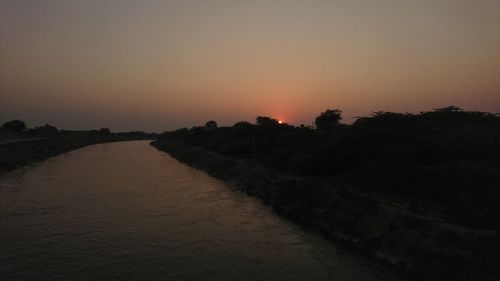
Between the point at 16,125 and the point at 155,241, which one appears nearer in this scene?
the point at 155,241

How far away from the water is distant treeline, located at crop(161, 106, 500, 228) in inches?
200

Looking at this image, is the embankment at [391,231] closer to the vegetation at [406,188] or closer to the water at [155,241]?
the vegetation at [406,188]

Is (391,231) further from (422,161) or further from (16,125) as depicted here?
(16,125)

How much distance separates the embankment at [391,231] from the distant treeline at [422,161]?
138 centimetres

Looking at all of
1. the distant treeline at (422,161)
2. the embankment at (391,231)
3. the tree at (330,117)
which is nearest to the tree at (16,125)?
the tree at (330,117)

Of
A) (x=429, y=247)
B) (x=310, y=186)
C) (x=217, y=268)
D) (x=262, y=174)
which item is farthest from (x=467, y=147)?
(x=217, y=268)

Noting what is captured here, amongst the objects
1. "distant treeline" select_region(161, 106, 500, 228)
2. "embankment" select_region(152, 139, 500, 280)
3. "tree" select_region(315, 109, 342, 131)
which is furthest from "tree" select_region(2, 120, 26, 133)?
"embankment" select_region(152, 139, 500, 280)

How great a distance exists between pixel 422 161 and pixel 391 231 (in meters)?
8.34

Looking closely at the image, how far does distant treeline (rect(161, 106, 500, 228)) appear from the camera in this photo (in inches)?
639

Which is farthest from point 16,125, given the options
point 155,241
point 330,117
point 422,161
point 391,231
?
point 391,231

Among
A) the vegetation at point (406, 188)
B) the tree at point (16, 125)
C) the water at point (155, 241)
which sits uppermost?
the tree at point (16, 125)

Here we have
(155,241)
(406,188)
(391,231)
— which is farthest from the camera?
(406,188)

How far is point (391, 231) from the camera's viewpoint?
47.4 feet

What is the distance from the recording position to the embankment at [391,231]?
11.4 metres
